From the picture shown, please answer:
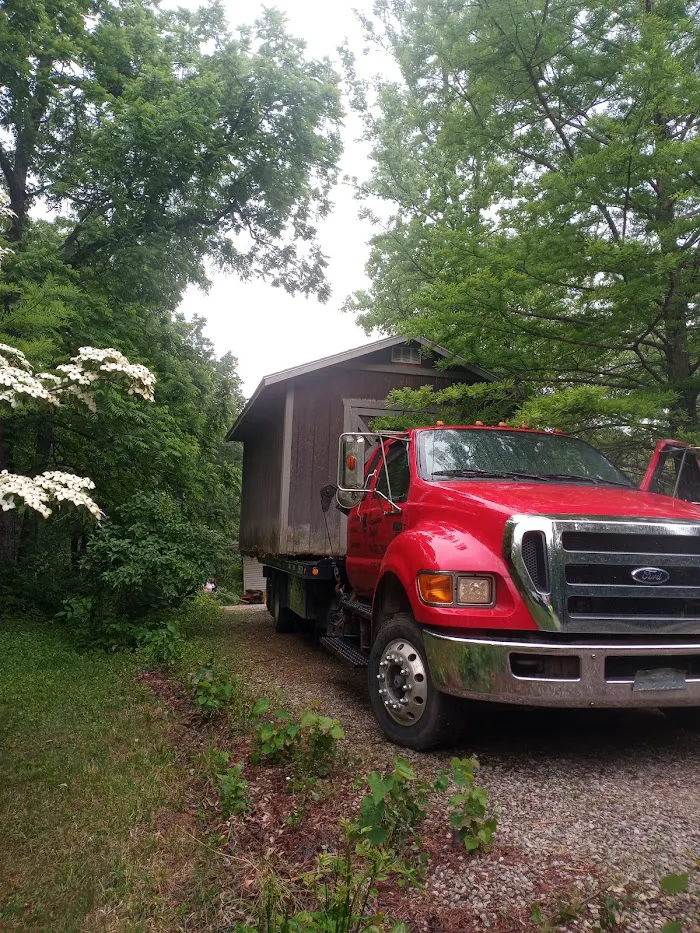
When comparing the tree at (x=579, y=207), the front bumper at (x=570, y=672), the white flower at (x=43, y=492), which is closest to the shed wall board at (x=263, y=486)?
the tree at (x=579, y=207)

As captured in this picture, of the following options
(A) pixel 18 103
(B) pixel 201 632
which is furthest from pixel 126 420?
(A) pixel 18 103

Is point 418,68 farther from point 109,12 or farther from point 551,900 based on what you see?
point 551,900

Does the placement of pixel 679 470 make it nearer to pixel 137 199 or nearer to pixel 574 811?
pixel 574 811

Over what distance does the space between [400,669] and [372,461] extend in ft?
7.19

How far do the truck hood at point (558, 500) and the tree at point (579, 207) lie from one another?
1838 mm

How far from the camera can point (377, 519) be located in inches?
215

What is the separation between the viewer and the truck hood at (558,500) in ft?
12.8

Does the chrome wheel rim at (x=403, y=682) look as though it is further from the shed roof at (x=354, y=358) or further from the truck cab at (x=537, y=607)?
the shed roof at (x=354, y=358)

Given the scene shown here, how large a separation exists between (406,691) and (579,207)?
5073 mm

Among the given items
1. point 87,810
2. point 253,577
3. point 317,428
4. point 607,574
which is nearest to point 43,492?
point 87,810

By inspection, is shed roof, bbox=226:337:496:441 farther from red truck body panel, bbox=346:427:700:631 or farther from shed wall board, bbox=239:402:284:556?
red truck body panel, bbox=346:427:700:631

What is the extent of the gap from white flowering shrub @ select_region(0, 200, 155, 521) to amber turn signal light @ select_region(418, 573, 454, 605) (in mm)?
1962

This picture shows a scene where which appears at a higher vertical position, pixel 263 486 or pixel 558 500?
pixel 263 486

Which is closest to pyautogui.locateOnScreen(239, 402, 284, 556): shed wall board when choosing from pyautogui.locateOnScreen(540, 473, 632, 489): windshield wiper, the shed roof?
the shed roof
